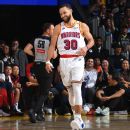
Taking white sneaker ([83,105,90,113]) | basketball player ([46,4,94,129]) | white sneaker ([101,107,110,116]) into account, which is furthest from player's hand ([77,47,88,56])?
white sneaker ([83,105,90,113])

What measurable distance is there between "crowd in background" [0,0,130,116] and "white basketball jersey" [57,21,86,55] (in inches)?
146

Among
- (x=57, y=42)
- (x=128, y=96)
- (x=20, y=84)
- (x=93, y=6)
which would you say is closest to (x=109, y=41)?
(x=93, y=6)

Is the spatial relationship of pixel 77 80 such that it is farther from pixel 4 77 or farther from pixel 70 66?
pixel 4 77

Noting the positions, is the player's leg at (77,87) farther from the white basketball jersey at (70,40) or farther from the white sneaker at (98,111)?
the white sneaker at (98,111)

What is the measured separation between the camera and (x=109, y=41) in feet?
61.4

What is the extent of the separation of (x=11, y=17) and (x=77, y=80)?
40.7ft

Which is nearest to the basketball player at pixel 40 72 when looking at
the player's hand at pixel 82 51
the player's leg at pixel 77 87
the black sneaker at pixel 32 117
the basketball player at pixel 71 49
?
the black sneaker at pixel 32 117

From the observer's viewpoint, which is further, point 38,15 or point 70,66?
point 38,15

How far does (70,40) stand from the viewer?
10141mm

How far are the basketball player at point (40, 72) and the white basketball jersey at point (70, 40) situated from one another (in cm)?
166

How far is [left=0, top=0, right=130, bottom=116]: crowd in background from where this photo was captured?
14.7m

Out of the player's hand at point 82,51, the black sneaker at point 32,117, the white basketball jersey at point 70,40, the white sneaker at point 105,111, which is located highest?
the white basketball jersey at point 70,40

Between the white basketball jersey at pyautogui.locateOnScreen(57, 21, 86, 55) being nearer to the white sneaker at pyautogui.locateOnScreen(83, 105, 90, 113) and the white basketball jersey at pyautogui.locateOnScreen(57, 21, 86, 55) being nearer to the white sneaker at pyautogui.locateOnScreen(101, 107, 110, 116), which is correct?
the white sneaker at pyautogui.locateOnScreen(101, 107, 110, 116)

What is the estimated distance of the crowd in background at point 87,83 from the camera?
14703 mm
